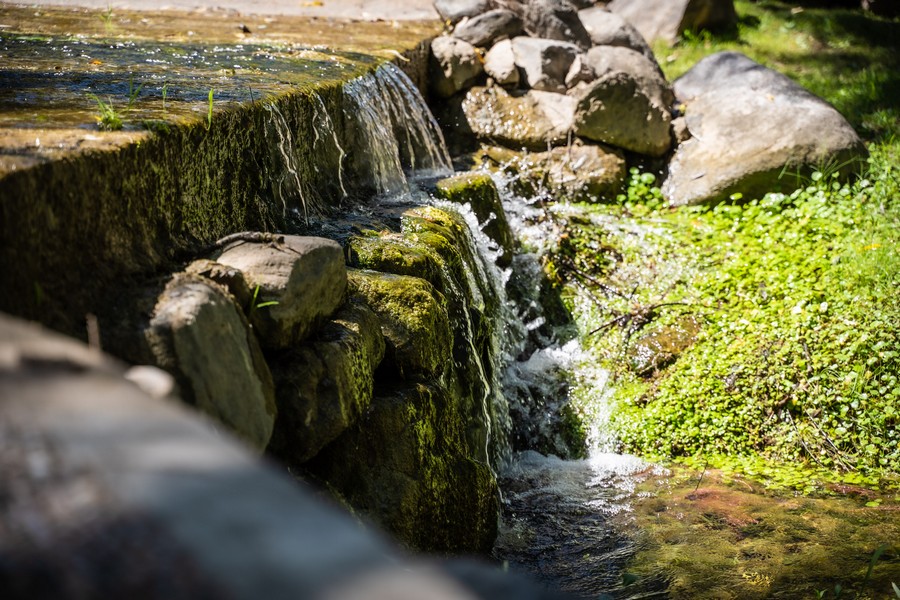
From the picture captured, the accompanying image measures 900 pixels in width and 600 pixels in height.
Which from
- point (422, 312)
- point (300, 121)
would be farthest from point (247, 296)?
point (300, 121)

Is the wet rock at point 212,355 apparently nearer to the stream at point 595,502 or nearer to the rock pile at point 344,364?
the rock pile at point 344,364

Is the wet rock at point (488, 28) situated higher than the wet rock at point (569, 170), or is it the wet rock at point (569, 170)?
the wet rock at point (488, 28)

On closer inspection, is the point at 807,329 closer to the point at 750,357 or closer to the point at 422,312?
the point at 750,357

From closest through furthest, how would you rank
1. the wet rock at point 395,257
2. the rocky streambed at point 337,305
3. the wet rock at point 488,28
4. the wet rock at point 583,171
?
the rocky streambed at point 337,305
the wet rock at point 395,257
the wet rock at point 583,171
the wet rock at point 488,28

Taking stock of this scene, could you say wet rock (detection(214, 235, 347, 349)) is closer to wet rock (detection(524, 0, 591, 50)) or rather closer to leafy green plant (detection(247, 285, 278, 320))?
leafy green plant (detection(247, 285, 278, 320))

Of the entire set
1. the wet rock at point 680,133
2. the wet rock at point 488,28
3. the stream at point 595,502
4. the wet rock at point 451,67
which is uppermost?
the wet rock at point 488,28

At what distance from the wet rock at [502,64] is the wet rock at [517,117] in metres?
0.11

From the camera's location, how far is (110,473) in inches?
50.9

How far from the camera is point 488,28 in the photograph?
8094 millimetres

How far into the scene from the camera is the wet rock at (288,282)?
2854mm

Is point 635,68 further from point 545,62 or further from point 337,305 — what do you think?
point 337,305

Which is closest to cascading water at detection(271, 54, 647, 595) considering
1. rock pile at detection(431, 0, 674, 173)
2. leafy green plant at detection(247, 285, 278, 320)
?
rock pile at detection(431, 0, 674, 173)

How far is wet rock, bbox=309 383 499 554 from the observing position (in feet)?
10.6

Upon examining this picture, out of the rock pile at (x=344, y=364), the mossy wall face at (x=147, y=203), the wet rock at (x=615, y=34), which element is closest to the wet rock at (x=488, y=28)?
the wet rock at (x=615, y=34)
